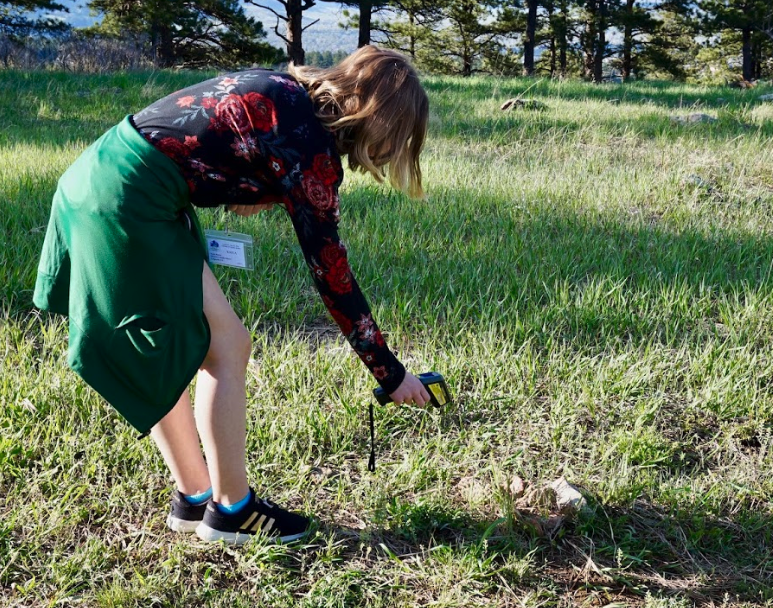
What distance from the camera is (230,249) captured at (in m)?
2.09

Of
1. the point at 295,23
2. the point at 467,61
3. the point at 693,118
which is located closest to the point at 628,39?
the point at 467,61

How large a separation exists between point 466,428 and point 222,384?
1.18 metres

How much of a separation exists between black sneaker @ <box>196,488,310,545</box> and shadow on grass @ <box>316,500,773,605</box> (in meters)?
0.18

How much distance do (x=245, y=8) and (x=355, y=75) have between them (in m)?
23.0

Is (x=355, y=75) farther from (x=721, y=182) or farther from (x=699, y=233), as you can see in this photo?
(x=721, y=182)

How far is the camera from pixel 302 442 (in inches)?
105

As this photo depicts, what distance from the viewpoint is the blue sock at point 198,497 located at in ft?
7.39

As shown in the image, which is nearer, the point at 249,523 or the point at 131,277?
the point at 131,277

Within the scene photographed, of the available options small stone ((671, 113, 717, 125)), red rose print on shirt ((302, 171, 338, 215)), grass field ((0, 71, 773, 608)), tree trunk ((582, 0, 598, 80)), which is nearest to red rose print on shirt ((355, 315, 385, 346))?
red rose print on shirt ((302, 171, 338, 215))

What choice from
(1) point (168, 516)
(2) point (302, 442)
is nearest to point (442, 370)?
(2) point (302, 442)

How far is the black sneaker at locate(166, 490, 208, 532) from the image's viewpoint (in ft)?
7.36

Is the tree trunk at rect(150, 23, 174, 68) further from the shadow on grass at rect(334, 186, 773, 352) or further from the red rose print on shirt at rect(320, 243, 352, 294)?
the red rose print on shirt at rect(320, 243, 352, 294)

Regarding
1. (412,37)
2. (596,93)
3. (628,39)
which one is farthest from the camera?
(412,37)

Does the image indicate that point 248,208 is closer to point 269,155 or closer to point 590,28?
point 269,155
